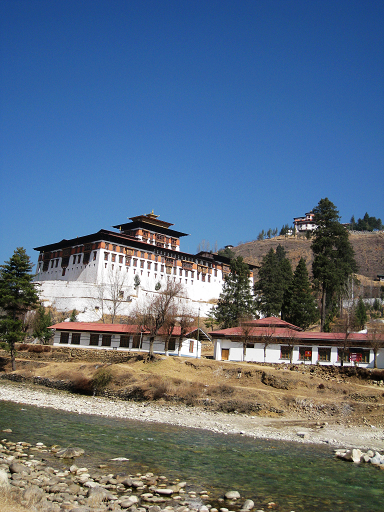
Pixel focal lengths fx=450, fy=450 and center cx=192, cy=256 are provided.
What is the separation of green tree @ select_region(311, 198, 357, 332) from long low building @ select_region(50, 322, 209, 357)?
1376cm

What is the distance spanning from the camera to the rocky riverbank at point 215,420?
75.3 feet

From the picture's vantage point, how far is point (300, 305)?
5097 centimetres

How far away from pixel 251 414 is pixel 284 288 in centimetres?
3286

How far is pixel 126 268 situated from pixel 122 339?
3353cm

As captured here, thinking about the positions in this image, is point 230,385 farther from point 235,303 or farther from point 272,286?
point 272,286

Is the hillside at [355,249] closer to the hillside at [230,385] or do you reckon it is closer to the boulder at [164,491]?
the hillside at [230,385]

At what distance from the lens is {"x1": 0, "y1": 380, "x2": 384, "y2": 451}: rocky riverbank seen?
75.3ft

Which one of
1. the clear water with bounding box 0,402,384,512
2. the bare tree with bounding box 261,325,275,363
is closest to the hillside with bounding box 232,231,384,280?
the bare tree with bounding box 261,325,275,363

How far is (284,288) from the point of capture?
198ft

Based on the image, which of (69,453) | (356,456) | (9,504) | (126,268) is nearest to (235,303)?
(126,268)

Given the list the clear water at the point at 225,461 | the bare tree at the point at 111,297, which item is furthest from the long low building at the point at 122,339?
the clear water at the point at 225,461

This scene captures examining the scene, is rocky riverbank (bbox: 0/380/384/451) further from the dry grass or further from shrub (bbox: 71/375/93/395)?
the dry grass

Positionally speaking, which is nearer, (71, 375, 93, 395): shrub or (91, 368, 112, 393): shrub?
(91, 368, 112, 393): shrub

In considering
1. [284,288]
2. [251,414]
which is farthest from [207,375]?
[284,288]
